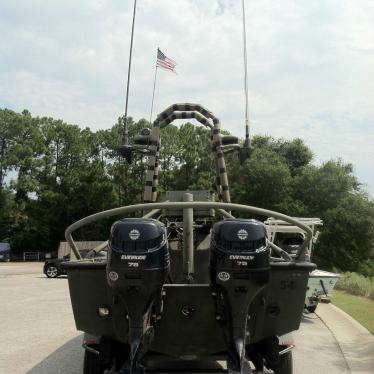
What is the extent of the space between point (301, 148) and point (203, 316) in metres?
48.2

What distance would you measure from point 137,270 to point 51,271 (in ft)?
71.9

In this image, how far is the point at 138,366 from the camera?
3865 millimetres

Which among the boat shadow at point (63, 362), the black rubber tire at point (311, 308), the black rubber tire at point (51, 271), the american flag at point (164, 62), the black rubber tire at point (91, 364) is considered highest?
the american flag at point (164, 62)

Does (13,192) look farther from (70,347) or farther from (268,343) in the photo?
(268,343)

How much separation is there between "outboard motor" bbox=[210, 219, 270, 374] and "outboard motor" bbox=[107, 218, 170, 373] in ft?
1.37

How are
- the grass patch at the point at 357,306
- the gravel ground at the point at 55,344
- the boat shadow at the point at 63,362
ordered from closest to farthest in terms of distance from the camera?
the boat shadow at the point at 63,362, the gravel ground at the point at 55,344, the grass patch at the point at 357,306

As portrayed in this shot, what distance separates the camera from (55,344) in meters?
8.22

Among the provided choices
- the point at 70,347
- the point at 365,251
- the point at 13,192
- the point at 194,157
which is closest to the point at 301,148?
the point at 194,157

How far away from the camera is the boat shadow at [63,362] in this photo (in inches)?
257

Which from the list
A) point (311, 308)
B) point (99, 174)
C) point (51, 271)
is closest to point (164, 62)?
point (311, 308)

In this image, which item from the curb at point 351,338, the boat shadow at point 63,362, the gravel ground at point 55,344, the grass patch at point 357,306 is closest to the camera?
the boat shadow at point 63,362

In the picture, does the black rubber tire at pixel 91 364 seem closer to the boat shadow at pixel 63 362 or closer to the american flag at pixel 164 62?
the boat shadow at pixel 63 362

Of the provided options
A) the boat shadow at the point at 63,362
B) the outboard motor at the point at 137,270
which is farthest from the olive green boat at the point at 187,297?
the boat shadow at the point at 63,362

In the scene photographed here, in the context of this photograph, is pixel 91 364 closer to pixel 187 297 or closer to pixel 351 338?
pixel 187 297
